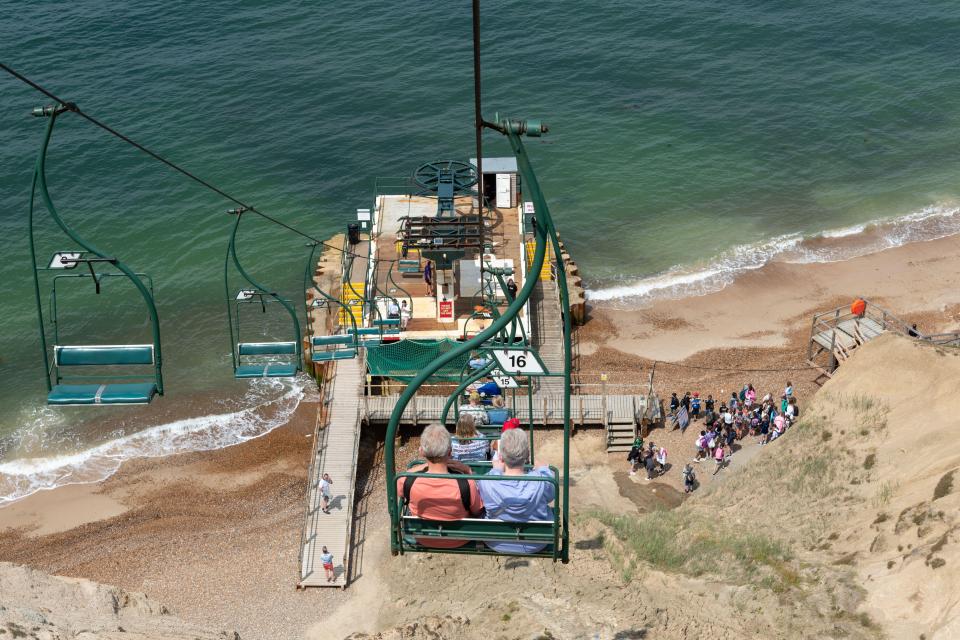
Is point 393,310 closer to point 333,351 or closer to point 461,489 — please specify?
point 333,351

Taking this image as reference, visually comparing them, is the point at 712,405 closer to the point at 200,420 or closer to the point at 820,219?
the point at 200,420

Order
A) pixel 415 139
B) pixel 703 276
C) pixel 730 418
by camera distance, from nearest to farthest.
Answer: pixel 730 418
pixel 703 276
pixel 415 139

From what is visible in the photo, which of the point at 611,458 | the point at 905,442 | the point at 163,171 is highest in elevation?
the point at 163,171

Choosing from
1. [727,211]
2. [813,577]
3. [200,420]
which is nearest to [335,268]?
[200,420]

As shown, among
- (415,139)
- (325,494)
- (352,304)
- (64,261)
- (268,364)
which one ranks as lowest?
(325,494)

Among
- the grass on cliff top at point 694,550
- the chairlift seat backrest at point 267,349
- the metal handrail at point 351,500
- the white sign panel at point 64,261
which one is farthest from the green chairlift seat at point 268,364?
the grass on cliff top at point 694,550

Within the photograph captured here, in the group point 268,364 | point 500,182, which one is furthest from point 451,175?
point 268,364
